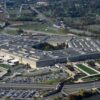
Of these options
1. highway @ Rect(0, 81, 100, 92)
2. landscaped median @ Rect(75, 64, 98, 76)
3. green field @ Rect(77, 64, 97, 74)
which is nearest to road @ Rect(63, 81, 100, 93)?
highway @ Rect(0, 81, 100, 92)

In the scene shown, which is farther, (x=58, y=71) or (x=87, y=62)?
(x=87, y=62)

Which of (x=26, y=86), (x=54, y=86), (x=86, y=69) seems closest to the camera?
(x=54, y=86)

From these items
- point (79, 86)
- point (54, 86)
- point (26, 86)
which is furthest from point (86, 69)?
point (26, 86)

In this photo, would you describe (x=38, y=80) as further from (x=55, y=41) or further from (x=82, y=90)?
(x=55, y=41)

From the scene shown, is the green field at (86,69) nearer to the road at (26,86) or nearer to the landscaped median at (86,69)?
the landscaped median at (86,69)

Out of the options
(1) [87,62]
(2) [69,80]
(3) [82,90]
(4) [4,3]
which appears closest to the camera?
(3) [82,90]

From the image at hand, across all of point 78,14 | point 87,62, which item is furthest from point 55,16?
point 87,62

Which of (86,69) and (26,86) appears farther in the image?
(86,69)

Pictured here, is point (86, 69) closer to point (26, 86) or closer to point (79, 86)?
point (79, 86)

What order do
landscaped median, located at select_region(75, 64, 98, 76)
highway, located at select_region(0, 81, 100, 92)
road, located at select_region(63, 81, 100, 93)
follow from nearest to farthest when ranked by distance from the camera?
road, located at select_region(63, 81, 100, 93)
highway, located at select_region(0, 81, 100, 92)
landscaped median, located at select_region(75, 64, 98, 76)

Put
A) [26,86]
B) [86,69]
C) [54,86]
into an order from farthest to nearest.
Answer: [86,69] < [26,86] < [54,86]

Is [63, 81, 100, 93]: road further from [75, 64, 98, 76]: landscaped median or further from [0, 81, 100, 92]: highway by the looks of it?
[75, 64, 98, 76]: landscaped median
